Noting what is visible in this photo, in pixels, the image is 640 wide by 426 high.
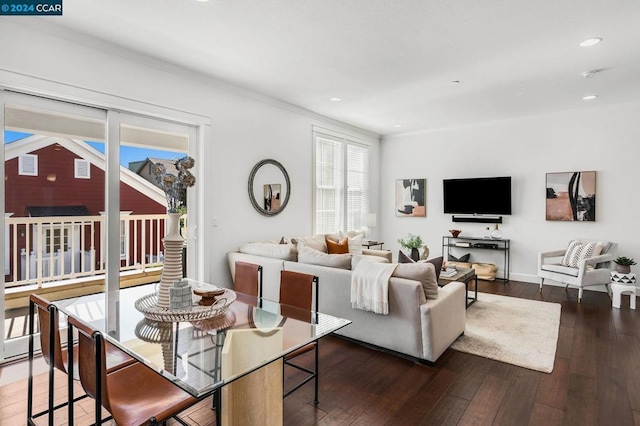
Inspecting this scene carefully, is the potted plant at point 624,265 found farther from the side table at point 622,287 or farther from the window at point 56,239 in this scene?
the window at point 56,239

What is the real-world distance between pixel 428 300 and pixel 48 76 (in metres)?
3.81

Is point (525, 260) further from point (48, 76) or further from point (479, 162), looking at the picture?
point (48, 76)

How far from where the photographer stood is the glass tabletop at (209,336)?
1.44 m

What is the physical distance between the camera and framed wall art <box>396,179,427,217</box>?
287 inches

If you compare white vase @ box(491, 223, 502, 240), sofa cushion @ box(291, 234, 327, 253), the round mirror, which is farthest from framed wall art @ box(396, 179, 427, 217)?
the round mirror

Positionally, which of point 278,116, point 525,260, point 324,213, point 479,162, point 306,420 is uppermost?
point 278,116

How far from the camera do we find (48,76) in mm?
3023

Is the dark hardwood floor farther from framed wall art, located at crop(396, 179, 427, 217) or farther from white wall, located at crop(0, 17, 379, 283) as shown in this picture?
framed wall art, located at crop(396, 179, 427, 217)

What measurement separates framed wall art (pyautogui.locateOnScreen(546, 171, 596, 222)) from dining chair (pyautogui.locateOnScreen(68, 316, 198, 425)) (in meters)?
6.22

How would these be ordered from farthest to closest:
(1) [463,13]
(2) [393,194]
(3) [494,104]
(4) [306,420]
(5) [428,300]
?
(2) [393,194] < (3) [494,104] < (5) [428,300] < (1) [463,13] < (4) [306,420]

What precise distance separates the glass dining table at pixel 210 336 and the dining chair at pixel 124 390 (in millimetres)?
128

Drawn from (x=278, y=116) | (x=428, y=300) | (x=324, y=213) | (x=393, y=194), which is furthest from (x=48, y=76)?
(x=393, y=194)

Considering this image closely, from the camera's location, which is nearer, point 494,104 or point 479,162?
point 494,104

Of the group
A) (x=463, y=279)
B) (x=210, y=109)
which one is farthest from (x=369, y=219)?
(x=210, y=109)
